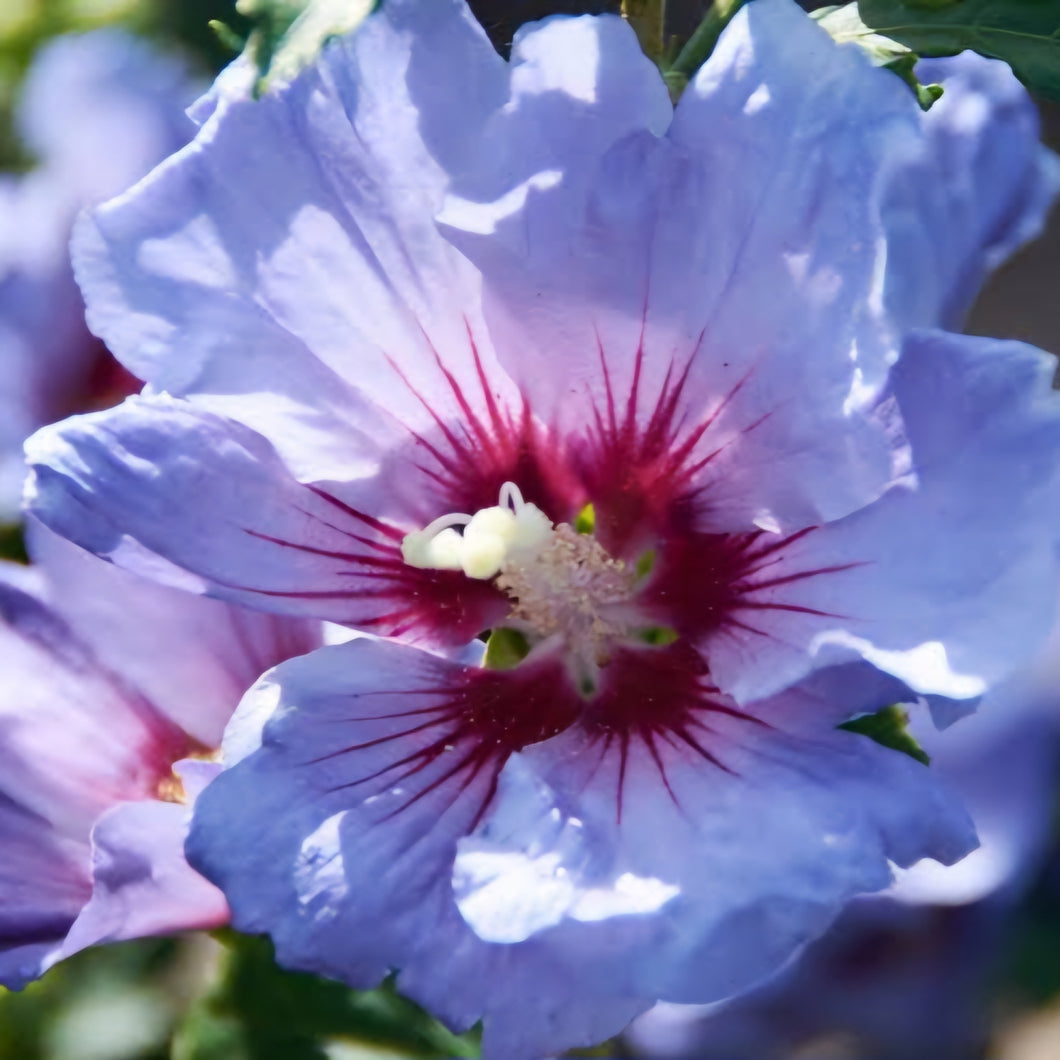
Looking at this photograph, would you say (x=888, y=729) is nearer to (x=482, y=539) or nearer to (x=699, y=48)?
(x=482, y=539)

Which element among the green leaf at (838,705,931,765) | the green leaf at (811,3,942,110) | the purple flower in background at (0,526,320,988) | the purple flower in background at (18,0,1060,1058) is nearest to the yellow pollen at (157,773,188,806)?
the purple flower in background at (0,526,320,988)

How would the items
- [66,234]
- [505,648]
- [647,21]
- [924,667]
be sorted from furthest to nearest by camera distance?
[66,234]
[505,648]
[647,21]
[924,667]

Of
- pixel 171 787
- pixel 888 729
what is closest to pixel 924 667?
pixel 888 729

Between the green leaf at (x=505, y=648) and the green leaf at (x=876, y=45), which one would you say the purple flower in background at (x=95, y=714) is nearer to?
the green leaf at (x=505, y=648)

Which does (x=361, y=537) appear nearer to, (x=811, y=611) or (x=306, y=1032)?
(x=811, y=611)

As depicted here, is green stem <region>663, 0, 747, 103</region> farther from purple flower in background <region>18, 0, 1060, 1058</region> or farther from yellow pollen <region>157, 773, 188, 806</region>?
yellow pollen <region>157, 773, 188, 806</region>

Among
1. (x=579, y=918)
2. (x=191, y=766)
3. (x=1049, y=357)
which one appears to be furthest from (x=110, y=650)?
(x=1049, y=357)
